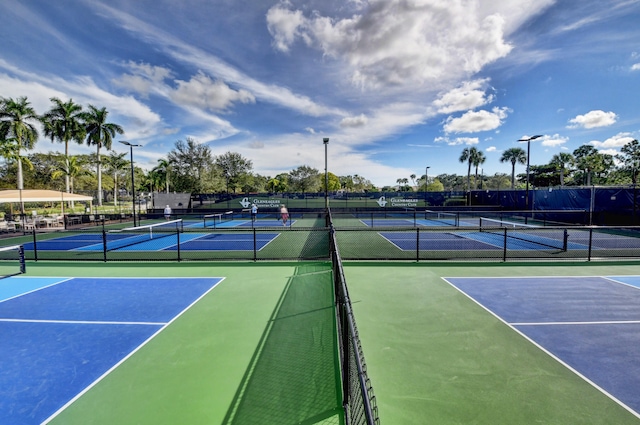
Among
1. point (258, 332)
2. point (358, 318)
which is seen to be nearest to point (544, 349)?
point (358, 318)

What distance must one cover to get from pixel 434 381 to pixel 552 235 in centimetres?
2004

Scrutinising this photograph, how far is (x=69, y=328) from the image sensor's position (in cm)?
642

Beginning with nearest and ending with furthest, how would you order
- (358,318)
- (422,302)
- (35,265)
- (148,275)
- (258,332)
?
(258,332)
(358,318)
(422,302)
(148,275)
(35,265)

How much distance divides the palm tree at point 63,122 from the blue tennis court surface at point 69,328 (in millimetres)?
47146

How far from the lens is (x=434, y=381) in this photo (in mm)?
4512

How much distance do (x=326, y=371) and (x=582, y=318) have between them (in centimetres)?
612

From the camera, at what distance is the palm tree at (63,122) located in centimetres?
4494

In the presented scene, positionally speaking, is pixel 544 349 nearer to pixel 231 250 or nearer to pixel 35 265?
pixel 231 250

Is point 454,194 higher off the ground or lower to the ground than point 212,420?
higher

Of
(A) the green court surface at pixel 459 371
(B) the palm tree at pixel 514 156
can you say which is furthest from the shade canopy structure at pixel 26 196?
(B) the palm tree at pixel 514 156

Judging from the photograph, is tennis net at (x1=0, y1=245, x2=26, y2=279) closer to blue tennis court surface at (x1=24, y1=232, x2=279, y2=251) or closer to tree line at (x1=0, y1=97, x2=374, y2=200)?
blue tennis court surface at (x1=24, y1=232, x2=279, y2=251)

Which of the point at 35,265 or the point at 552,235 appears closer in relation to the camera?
the point at 35,265

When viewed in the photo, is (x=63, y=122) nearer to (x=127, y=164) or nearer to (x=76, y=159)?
(x=76, y=159)

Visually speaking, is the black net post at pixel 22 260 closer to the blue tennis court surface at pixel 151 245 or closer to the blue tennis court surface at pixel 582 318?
the blue tennis court surface at pixel 151 245
